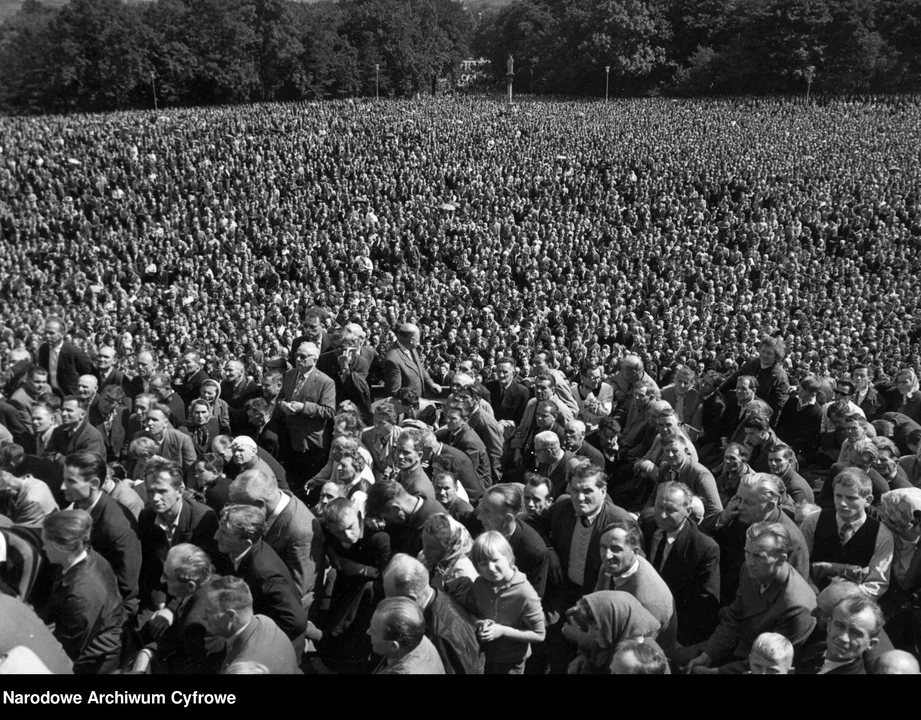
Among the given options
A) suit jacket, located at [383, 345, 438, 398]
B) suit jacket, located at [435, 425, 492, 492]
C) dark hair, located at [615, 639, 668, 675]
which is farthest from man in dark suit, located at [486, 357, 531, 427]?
dark hair, located at [615, 639, 668, 675]

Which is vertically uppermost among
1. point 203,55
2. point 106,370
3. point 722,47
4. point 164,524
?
point 722,47

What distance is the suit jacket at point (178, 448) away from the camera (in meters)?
5.79

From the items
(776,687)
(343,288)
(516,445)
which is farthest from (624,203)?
(776,687)

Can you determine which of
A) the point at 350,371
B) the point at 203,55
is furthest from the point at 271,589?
the point at 203,55

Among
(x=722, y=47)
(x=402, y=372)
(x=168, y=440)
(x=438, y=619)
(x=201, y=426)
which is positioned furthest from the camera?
(x=722, y=47)

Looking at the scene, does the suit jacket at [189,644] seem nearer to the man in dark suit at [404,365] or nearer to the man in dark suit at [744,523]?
the man in dark suit at [744,523]

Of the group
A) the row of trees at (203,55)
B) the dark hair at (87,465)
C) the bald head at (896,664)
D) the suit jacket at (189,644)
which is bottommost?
the suit jacket at (189,644)

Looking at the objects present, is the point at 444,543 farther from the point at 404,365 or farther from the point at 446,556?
the point at 404,365

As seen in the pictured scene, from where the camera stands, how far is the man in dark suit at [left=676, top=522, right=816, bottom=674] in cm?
386

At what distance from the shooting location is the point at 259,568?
4082 mm

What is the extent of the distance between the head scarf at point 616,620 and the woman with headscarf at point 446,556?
26.0 inches

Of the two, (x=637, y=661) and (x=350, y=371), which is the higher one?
(x=637, y=661)

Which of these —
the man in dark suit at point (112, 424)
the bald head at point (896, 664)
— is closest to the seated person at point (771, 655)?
the bald head at point (896, 664)

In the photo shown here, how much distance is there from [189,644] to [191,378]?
3.83m
